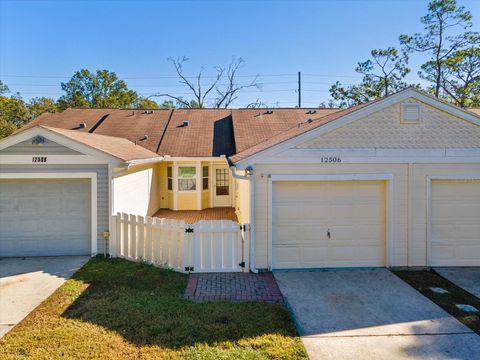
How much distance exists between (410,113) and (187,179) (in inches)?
408

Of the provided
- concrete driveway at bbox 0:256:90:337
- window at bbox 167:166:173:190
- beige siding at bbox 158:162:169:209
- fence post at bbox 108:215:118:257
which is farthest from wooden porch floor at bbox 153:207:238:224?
concrete driveway at bbox 0:256:90:337

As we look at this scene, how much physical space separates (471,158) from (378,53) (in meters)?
27.6

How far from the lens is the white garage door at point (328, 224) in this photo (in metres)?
7.50

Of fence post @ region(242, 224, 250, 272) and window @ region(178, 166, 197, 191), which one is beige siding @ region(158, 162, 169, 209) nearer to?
window @ region(178, 166, 197, 191)

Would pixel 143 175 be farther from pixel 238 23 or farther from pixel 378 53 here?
pixel 378 53

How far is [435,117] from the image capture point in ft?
24.5

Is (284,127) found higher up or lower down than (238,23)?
lower down

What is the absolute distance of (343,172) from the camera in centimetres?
746

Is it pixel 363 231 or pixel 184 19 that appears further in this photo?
pixel 184 19

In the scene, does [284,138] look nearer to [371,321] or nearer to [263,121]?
[371,321]

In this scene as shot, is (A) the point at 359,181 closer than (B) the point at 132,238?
Yes

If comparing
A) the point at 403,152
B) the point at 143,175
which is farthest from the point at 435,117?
the point at 143,175

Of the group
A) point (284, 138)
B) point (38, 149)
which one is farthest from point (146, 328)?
point (38, 149)

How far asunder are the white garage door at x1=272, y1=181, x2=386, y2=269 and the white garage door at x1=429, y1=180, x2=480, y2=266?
4.29 ft
